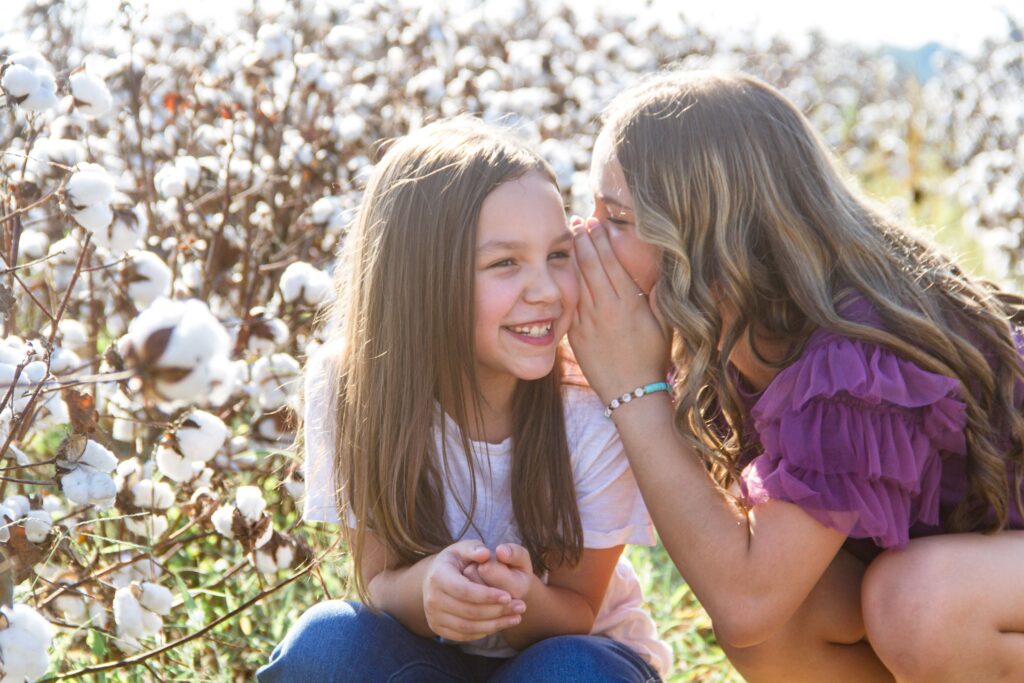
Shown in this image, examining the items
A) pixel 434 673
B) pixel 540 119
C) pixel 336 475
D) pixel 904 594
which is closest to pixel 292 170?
pixel 540 119

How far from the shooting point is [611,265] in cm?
188

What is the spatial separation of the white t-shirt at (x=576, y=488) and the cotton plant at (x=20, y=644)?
670mm

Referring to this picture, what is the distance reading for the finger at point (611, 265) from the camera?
1879 millimetres

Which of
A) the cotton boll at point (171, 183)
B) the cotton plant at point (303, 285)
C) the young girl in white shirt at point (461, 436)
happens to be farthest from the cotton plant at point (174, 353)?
the cotton boll at point (171, 183)

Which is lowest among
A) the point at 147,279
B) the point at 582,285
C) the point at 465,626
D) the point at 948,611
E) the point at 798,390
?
the point at 948,611

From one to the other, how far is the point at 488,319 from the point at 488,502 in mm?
306

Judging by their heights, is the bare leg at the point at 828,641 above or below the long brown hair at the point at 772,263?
below

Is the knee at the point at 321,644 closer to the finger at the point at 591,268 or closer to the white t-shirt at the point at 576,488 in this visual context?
the white t-shirt at the point at 576,488

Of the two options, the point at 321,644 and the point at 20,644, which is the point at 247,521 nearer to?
the point at 321,644

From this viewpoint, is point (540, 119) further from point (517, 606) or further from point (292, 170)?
point (517, 606)

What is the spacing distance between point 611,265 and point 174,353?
103 centimetres

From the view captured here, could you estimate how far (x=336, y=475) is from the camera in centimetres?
190

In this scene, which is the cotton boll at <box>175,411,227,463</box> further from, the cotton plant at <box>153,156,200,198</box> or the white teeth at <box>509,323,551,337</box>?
the cotton plant at <box>153,156,200,198</box>

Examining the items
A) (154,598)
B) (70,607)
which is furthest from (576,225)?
(70,607)
